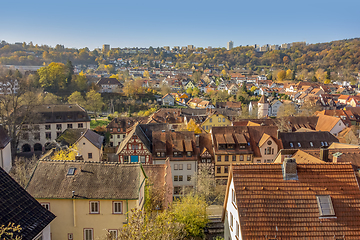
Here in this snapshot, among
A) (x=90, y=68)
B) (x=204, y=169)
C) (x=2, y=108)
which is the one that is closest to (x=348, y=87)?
(x=204, y=169)

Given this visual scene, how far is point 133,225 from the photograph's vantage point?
10242 millimetres

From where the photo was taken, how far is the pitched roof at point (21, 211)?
10374mm

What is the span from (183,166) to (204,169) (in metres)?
2.77

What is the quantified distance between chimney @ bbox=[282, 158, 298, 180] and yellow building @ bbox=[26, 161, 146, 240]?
7647 mm

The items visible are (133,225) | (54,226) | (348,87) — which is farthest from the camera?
(348,87)

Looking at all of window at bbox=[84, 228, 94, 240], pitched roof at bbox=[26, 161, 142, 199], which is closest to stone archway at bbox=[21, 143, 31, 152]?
pitched roof at bbox=[26, 161, 142, 199]

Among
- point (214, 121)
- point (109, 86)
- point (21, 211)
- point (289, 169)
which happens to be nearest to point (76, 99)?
point (109, 86)

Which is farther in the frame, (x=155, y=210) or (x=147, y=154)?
(x=147, y=154)

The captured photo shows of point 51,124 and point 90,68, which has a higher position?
point 90,68

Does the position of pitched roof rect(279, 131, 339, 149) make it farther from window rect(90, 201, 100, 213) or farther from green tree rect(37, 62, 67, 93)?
green tree rect(37, 62, 67, 93)

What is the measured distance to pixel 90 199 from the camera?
52.7 feet

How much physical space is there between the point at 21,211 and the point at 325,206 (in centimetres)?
1219

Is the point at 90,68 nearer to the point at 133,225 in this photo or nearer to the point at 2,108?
the point at 2,108

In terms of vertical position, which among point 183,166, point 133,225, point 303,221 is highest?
point 133,225
